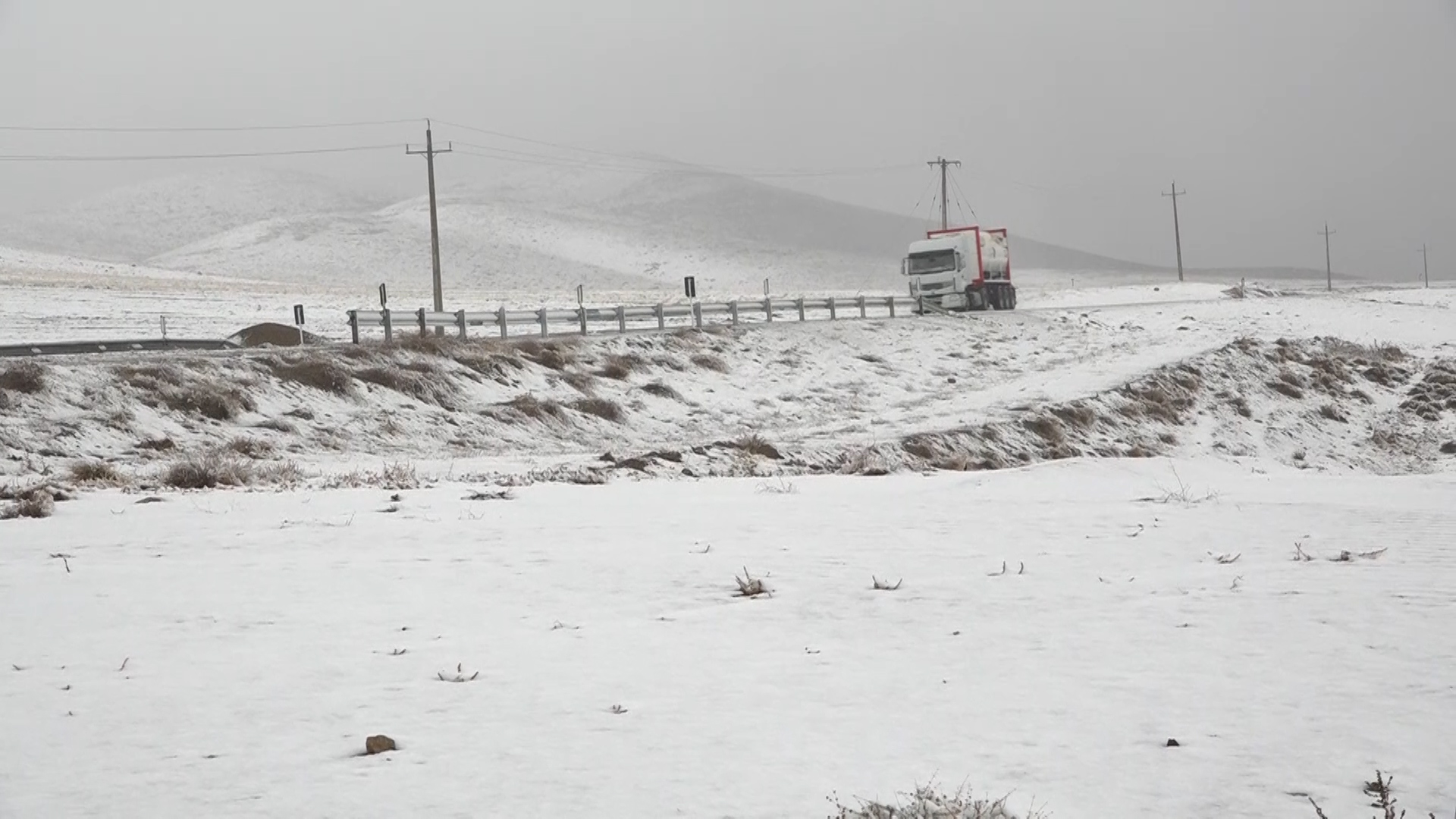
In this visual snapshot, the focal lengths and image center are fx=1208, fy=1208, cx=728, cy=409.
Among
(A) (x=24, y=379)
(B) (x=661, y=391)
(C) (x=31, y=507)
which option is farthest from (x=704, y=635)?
(B) (x=661, y=391)

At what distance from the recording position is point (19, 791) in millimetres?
4336

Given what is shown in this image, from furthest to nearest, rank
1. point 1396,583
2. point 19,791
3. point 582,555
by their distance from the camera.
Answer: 1. point 582,555
2. point 1396,583
3. point 19,791

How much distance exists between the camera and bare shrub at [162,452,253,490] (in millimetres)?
12898

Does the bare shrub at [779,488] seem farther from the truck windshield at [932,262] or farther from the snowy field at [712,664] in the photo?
the truck windshield at [932,262]

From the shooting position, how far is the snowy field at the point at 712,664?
4434mm

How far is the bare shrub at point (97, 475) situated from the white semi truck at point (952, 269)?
40247 millimetres

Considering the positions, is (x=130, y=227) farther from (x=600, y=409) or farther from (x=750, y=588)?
(x=750, y=588)

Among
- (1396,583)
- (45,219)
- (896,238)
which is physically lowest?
(1396,583)

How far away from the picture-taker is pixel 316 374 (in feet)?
77.0

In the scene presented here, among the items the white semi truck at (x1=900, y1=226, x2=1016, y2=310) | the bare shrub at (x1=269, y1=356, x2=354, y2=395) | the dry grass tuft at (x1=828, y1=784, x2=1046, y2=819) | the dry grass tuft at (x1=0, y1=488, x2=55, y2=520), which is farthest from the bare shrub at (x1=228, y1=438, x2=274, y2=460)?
the white semi truck at (x1=900, y1=226, x2=1016, y2=310)

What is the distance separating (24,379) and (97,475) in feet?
22.4

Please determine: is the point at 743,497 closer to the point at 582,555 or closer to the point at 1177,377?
the point at 582,555

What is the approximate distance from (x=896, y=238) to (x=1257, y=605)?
630ft

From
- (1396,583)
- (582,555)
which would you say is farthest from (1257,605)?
(582,555)
